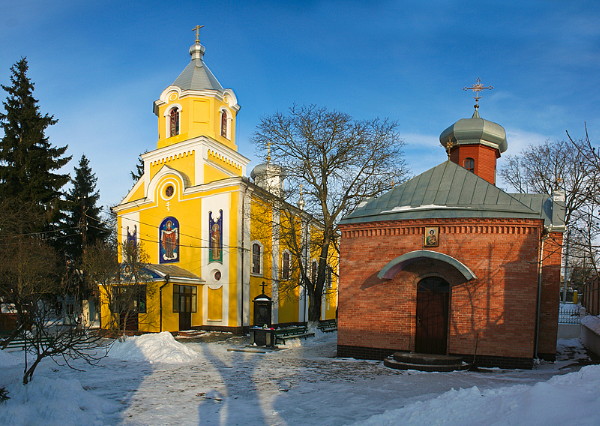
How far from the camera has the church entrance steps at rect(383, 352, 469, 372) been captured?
37.6 feet

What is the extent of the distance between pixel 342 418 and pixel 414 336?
603cm

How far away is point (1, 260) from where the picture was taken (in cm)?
1711

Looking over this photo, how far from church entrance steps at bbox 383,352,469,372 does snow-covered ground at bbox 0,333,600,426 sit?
273 millimetres

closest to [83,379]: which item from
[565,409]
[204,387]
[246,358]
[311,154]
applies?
[204,387]

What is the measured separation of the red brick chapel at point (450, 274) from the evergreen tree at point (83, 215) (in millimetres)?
16905

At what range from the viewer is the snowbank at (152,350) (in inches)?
504

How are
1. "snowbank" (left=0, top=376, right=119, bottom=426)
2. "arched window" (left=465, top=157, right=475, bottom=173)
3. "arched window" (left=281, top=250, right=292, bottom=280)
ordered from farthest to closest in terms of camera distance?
"arched window" (left=281, top=250, right=292, bottom=280) → "arched window" (left=465, top=157, right=475, bottom=173) → "snowbank" (left=0, top=376, right=119, bottom=426)

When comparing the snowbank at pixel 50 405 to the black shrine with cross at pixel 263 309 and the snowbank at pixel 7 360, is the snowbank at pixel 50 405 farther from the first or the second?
the black shrine with cross at pixel 263 309

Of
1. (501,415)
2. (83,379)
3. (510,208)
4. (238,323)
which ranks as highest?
(510,208)

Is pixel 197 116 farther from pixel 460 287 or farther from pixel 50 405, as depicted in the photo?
pixel 50 405

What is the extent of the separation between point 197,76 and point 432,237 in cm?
1746

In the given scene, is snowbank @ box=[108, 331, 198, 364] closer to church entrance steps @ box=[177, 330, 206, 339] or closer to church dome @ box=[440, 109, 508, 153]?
church entrance steps @ box=[177, 330, 206, 339]

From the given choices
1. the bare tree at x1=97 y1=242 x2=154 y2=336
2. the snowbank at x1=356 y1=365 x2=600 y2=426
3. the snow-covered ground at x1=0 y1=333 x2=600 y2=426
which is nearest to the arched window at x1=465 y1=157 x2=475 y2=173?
the snow-covered ground at x1=0 y1=333 x2=600 y2=426

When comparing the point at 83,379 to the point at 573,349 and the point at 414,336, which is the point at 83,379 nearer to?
the point at 414,336
